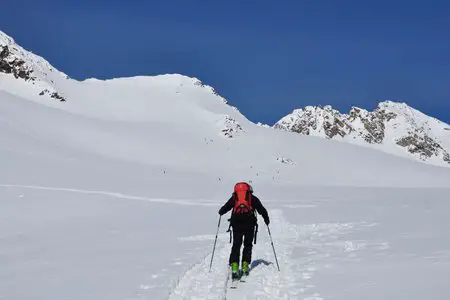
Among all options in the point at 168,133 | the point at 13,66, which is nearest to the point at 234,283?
the point at 168,133

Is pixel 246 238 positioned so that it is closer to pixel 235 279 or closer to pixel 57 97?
pixel 235 279

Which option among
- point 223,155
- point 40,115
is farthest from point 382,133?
point 40,115

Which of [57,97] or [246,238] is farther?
[57,97]

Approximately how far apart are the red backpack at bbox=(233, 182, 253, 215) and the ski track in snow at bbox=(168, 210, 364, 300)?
1262 mm

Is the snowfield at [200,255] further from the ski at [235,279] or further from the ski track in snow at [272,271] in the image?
the ski at [235,279]

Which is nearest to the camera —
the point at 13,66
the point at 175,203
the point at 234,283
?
the point at 234,283

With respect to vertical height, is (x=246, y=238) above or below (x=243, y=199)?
below

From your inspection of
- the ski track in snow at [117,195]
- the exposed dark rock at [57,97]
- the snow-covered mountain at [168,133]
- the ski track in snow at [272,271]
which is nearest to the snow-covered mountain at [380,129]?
the snow-covered mountain at [168,133]

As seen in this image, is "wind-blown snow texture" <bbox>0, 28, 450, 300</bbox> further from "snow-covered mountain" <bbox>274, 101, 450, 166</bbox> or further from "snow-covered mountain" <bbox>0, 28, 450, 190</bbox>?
"snow-covered mountain" <bbox>274, 101, 450, 166</bbox>

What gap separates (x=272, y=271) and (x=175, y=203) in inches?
633

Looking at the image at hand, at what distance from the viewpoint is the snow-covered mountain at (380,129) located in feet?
527

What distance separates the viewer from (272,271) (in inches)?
409

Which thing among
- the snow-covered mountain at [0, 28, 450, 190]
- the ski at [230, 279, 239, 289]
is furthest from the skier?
the snow-covered mountain at [0, 28, 450, 190]

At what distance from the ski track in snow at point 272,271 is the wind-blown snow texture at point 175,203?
50 mm
